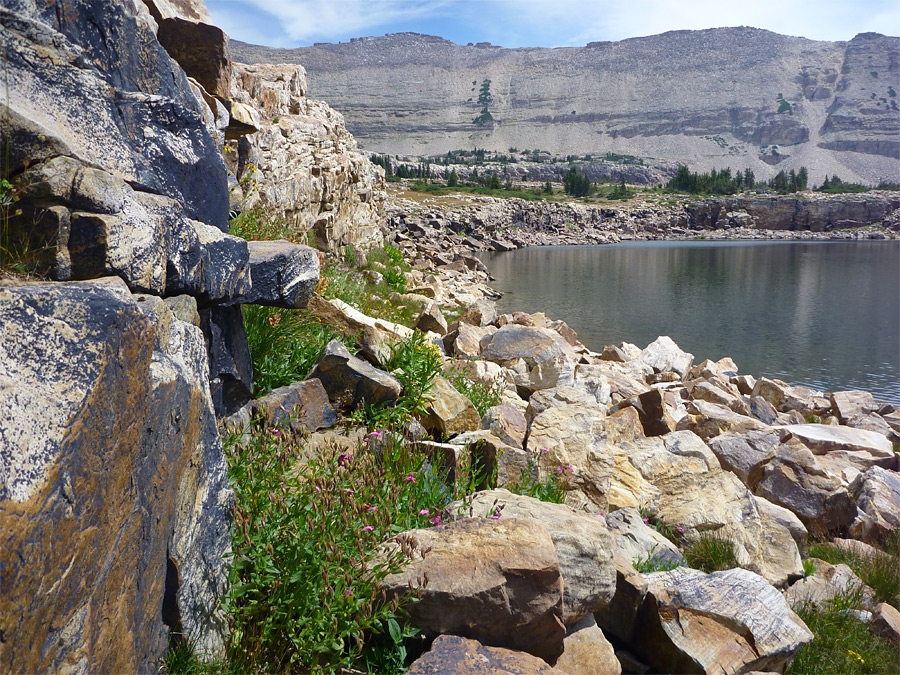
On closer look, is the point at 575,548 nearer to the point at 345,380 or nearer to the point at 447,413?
the point at 447,413

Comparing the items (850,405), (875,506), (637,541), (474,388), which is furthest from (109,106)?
(850,405)

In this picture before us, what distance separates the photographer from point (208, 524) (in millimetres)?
3166

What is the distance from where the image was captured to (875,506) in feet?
24.8

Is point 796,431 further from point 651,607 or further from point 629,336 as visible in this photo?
point 629,336

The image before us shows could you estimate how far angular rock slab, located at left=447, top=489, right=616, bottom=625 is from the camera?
12.1ft

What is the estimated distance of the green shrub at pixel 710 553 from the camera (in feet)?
18.5

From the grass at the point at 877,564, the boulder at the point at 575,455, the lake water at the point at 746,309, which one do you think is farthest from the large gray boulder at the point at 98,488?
the lake water at the point at 746,309

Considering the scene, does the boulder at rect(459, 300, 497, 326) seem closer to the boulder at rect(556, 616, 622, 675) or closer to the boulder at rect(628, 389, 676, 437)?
the boulder at rect(628, 389, 676, 437)

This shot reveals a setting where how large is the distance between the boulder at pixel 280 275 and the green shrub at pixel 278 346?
2.74 ft

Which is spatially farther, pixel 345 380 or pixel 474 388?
pixel 474 388

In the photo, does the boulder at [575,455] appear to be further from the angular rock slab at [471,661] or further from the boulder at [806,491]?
the boulder at [806,491]

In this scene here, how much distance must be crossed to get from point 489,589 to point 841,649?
11.0 ft

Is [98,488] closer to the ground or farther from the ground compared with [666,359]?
farther from the ground

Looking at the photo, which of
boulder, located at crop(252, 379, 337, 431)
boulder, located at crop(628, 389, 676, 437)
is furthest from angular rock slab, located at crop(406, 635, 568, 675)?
boulder, located at crop(628, 389, 676, 437)
